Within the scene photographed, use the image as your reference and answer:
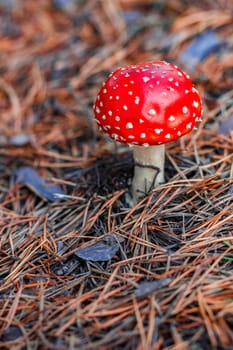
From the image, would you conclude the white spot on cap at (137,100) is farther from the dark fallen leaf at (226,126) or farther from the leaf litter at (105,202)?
the dark fallen leaf at (226,126)

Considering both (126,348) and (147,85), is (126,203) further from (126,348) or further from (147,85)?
(126,348)

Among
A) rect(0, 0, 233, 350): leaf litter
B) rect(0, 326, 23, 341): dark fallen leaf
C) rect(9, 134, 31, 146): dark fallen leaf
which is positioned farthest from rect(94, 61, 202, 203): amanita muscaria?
rect(9, 134, 31, 146): dark fallen leaf

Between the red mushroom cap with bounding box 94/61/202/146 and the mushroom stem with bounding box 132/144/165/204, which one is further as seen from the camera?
the mushroom stem with bounding box 132/144/165/204

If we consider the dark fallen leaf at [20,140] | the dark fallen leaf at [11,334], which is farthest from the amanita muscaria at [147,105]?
the dark fallen leaf at [20,140]

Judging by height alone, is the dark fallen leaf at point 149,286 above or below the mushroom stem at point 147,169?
below

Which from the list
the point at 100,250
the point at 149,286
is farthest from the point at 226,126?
the point at 149,286

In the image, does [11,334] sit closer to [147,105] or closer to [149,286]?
[149,286]

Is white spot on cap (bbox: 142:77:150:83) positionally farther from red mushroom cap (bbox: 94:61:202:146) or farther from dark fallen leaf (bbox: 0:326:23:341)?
dark fallen leaf (bbox: 0:326:23:341)

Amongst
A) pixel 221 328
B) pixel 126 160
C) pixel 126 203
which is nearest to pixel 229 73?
pixel 126 160
